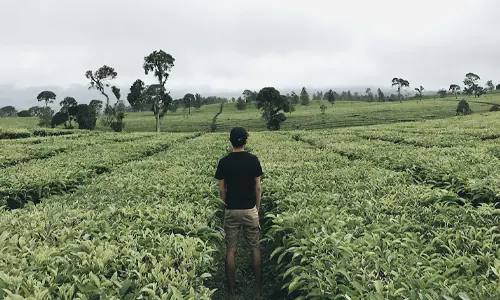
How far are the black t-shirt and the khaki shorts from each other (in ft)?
0.44

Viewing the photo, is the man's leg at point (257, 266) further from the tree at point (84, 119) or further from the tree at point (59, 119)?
the tree at point (59, 119)

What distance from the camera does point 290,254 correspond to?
19.2 ft

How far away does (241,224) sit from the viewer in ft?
22.7

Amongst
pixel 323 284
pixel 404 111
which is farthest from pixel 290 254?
pixel 404 111

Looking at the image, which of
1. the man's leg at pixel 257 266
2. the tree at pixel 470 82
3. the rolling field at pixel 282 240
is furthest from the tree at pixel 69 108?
the tree at pixel 470 82

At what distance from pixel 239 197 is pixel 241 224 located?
639 millimetres

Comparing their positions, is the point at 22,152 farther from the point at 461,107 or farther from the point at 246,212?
the point at 461,107

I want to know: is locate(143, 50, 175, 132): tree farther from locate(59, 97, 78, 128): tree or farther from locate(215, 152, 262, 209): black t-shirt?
locate(215, 152, 262, 209): black t-shirt

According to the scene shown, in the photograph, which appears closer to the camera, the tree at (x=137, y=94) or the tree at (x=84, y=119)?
the tree at (x=137, y=94)

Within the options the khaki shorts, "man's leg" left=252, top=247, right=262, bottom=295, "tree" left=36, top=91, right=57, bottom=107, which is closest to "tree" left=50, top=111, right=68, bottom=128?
"tree" left=36, top=91, right=57, bottom=107

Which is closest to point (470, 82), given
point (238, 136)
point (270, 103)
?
point (270, 103)

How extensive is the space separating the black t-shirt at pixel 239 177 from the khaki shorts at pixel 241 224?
135mm

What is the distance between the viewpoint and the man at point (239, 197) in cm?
680

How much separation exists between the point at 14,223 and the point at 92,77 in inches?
3830
